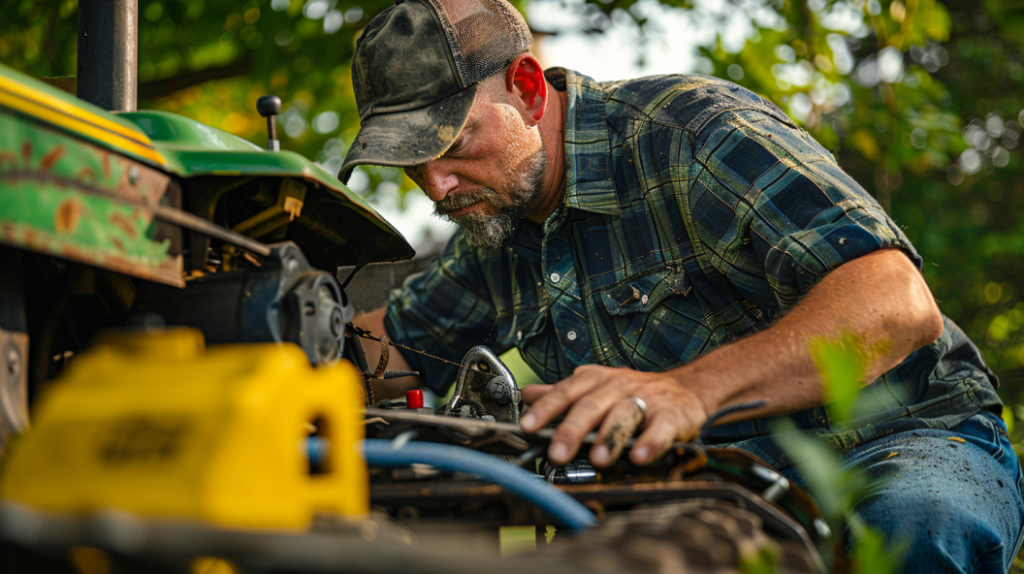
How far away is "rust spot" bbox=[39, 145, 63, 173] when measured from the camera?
2.50ft

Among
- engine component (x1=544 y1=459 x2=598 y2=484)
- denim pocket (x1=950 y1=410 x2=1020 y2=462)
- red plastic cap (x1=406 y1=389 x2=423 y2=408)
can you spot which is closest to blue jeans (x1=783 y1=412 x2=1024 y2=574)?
denim pocket (x1=950 y1=410 x2=1020 y2=462)

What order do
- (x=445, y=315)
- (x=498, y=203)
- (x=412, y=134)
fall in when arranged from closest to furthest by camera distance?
1. (x=412, y=134)
2. (x=498, y=203)
3. (x=445, y=315)

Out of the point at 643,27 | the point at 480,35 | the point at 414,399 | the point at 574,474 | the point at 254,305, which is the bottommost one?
the point at 574,474

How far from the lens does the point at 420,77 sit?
1.87m

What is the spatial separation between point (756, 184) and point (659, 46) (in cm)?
270

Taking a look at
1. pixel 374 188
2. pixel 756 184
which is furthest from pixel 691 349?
pixel 374 188

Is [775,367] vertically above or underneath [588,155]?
underneath

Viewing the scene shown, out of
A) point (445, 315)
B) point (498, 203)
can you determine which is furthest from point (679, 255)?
point (445, 315)

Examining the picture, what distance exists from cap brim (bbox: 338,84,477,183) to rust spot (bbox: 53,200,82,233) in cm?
103

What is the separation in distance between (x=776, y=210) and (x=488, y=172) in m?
0.77

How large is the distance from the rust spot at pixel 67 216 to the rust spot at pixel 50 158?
4cm

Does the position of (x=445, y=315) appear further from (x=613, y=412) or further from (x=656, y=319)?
(x=613, y=412)

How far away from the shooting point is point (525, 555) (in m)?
0.62

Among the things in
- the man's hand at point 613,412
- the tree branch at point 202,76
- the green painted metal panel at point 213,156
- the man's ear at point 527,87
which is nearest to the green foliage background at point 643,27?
the tree branch at point 202,76
